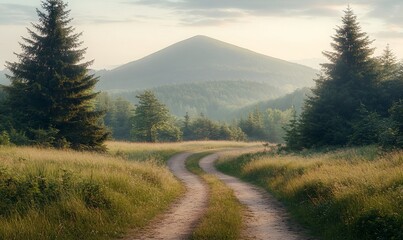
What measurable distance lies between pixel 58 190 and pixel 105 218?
1.75 m

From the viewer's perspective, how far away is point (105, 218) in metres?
10.5

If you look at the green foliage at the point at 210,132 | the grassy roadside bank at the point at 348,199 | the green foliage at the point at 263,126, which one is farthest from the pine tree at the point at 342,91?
the green foliage at the point at 210,132

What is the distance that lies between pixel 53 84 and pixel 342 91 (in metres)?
25.5

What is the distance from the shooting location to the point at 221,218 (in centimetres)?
1106

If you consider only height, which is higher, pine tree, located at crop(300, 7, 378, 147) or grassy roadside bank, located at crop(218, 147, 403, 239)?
pine tree, located at crop(300, 7, 378, 147)

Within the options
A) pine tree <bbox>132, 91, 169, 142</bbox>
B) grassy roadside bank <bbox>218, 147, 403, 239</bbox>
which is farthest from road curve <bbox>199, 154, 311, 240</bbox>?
pine tree <bbox>132, 91, 169, 142</bbox>

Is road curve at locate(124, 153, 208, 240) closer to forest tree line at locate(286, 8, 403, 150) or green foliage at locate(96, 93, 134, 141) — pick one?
forest tree line at locate(286, 8, 403, 150)

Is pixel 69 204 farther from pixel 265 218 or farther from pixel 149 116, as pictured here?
pixel 149 116

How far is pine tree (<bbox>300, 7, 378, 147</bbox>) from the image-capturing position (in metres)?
34.5

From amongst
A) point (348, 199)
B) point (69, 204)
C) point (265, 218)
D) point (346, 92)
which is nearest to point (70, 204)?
point (69, 204)

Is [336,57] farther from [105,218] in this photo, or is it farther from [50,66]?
[105,218]

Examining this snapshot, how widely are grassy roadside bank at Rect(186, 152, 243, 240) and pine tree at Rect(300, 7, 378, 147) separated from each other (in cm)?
1956

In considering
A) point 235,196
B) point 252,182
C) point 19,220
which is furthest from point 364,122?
point 19,220

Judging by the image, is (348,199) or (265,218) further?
(265,218)
